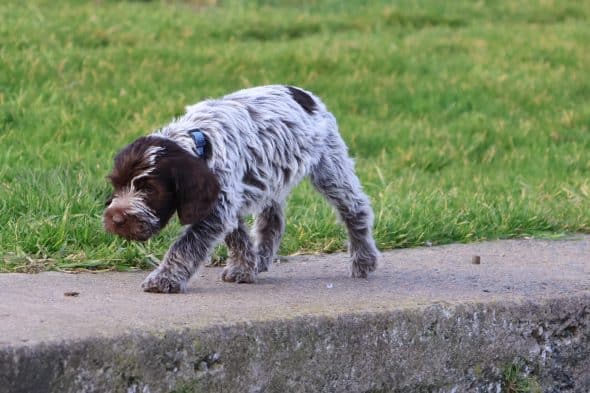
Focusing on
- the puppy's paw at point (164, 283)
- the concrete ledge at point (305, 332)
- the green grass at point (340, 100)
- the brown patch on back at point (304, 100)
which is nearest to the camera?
the concrete ledge at point (305, 332)

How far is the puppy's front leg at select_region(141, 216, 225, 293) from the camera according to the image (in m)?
4.53

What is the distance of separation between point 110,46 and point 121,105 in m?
1.73

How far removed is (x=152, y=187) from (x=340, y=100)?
5.43 metres

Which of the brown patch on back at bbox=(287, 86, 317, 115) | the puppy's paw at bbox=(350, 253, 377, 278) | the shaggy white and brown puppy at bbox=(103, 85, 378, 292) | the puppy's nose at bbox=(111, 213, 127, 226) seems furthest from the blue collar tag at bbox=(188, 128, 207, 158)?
the puppy's paw at bbox=(350, 253, 377, 278)

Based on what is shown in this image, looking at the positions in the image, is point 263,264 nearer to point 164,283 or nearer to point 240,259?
point 240,259

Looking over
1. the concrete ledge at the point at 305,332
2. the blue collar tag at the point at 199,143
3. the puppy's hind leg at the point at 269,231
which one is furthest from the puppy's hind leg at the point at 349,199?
the blue collar tag at the point at 199,143

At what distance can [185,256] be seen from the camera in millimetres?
4539


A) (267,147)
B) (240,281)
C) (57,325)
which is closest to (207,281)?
(240,281)

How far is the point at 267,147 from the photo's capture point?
4832mm

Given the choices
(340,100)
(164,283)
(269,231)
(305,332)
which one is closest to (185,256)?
(164,283)

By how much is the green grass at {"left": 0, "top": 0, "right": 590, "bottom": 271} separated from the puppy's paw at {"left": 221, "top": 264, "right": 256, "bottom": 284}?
1.60 feet

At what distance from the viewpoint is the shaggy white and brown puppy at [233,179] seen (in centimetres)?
439

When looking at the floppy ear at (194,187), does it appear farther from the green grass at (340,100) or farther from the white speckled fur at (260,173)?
the green grass at (340,100)

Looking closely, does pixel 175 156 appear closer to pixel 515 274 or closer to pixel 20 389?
pixel 20 389
